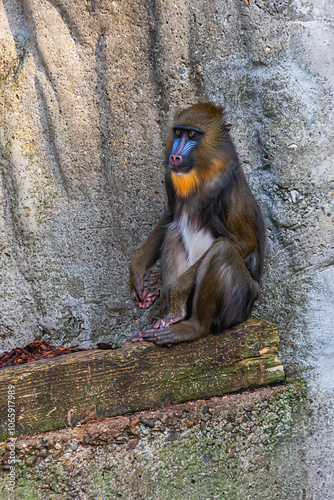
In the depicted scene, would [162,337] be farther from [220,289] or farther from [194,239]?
[194,239]

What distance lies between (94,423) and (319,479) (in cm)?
145

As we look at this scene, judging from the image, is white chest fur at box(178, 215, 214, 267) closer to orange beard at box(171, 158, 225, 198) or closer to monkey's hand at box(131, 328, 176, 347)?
orange beard at box(171, 158, 225, 198)

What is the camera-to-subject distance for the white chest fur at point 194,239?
298 centimetres

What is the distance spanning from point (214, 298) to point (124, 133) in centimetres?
153

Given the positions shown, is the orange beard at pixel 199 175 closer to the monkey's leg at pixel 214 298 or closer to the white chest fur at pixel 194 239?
the white chest fur at pixel 194 239

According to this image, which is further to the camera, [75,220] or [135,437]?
[75,220]

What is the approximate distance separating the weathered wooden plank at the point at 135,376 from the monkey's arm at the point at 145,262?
0.51 metres

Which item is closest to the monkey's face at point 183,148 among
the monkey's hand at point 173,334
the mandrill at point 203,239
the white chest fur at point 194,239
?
the mandrill at point 203,239

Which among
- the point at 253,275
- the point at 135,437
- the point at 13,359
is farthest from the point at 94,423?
the point at 253,275

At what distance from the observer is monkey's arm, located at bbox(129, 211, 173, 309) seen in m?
3.14

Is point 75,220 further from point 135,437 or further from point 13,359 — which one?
point 135,437

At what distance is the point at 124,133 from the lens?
3637mm

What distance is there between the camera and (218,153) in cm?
292

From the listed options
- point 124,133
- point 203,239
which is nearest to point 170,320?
point 203,239
